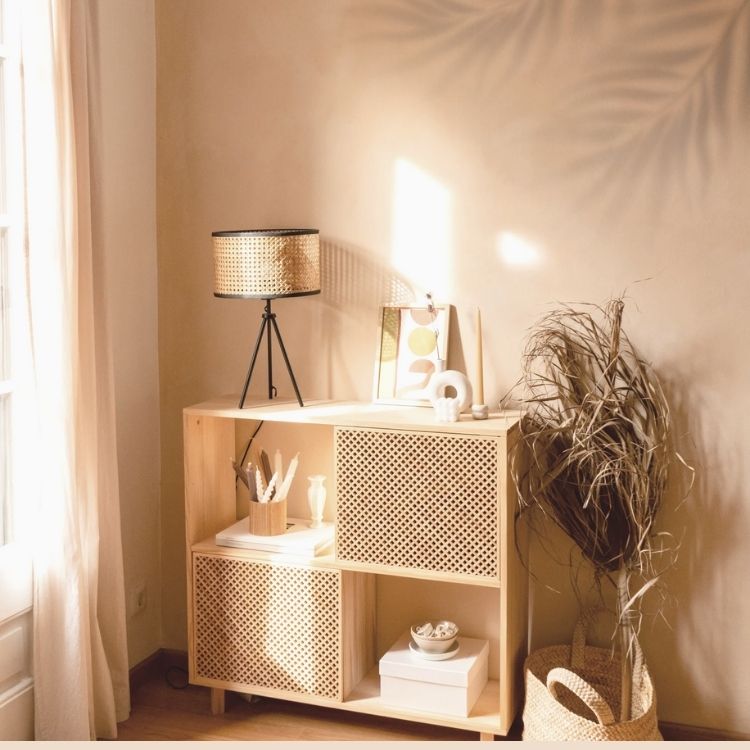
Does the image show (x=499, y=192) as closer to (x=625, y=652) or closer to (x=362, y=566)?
(x=362, y=566)

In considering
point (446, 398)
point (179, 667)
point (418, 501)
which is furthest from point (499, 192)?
point (179, 667)

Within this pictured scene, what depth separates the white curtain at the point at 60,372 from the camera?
252 cm

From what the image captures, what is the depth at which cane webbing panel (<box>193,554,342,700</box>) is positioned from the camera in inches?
112

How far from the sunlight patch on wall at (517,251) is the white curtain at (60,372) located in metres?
1.17

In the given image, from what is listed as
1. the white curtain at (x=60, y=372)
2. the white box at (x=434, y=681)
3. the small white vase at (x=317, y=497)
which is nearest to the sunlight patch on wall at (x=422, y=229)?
the small white vase at (x=317, y=497)

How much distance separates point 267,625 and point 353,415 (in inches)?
27.4

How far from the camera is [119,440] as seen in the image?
10.1 feet

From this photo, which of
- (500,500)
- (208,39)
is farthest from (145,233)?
(500,500)

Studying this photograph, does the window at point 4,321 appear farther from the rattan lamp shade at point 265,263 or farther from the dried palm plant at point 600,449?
the dried palm plant at point 600,449

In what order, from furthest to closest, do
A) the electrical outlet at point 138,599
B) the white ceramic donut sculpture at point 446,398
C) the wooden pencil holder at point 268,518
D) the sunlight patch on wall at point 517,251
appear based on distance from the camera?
the electrical outlet at point 138,599
the wooden pencil holder at point 268,518
the sunlight patch on wall at point 517,251
the white ceramic donut sculpture at point 446,398

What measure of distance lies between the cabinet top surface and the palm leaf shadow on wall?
70 cm

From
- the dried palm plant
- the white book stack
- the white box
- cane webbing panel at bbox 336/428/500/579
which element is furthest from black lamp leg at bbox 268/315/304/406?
the white box

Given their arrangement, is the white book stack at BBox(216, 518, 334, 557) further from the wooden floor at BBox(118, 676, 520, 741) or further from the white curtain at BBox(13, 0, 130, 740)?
the wooden floor at BBox(118, 676, 520, 741)

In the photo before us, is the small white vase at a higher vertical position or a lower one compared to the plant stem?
higher
